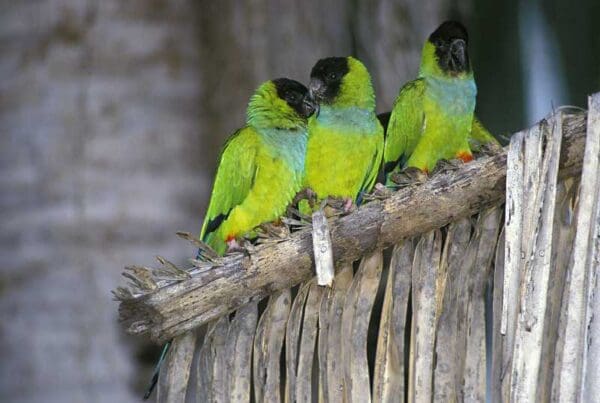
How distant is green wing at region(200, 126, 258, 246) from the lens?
12.9 feet

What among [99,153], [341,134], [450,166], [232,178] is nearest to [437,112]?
[341,134]

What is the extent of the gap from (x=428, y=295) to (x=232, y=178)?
1432mm

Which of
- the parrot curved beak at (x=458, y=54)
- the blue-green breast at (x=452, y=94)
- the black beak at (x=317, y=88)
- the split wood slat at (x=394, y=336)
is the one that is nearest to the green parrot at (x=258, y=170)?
the black beak at (x=317, y=88)

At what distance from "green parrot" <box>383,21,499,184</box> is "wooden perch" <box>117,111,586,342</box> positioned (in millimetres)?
1307

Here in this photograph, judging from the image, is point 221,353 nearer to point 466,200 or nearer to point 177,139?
point 466,200

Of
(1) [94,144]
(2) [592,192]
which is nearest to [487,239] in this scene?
(2) [592,192]

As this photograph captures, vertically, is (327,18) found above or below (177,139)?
above

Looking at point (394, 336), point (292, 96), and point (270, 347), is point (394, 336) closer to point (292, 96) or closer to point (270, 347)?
point (270, 347)

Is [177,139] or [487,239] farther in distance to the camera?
[177,139]

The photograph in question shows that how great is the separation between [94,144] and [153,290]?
130cm

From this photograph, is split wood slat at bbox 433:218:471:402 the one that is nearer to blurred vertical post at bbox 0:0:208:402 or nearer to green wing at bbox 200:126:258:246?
green wing at bbox 200:126:258:246

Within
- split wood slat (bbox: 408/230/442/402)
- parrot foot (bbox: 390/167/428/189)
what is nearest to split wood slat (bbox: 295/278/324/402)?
split wood slat (bbox: 408/230/442/402)

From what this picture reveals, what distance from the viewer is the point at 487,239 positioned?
9.18ft

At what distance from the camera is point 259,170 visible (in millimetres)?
4016
